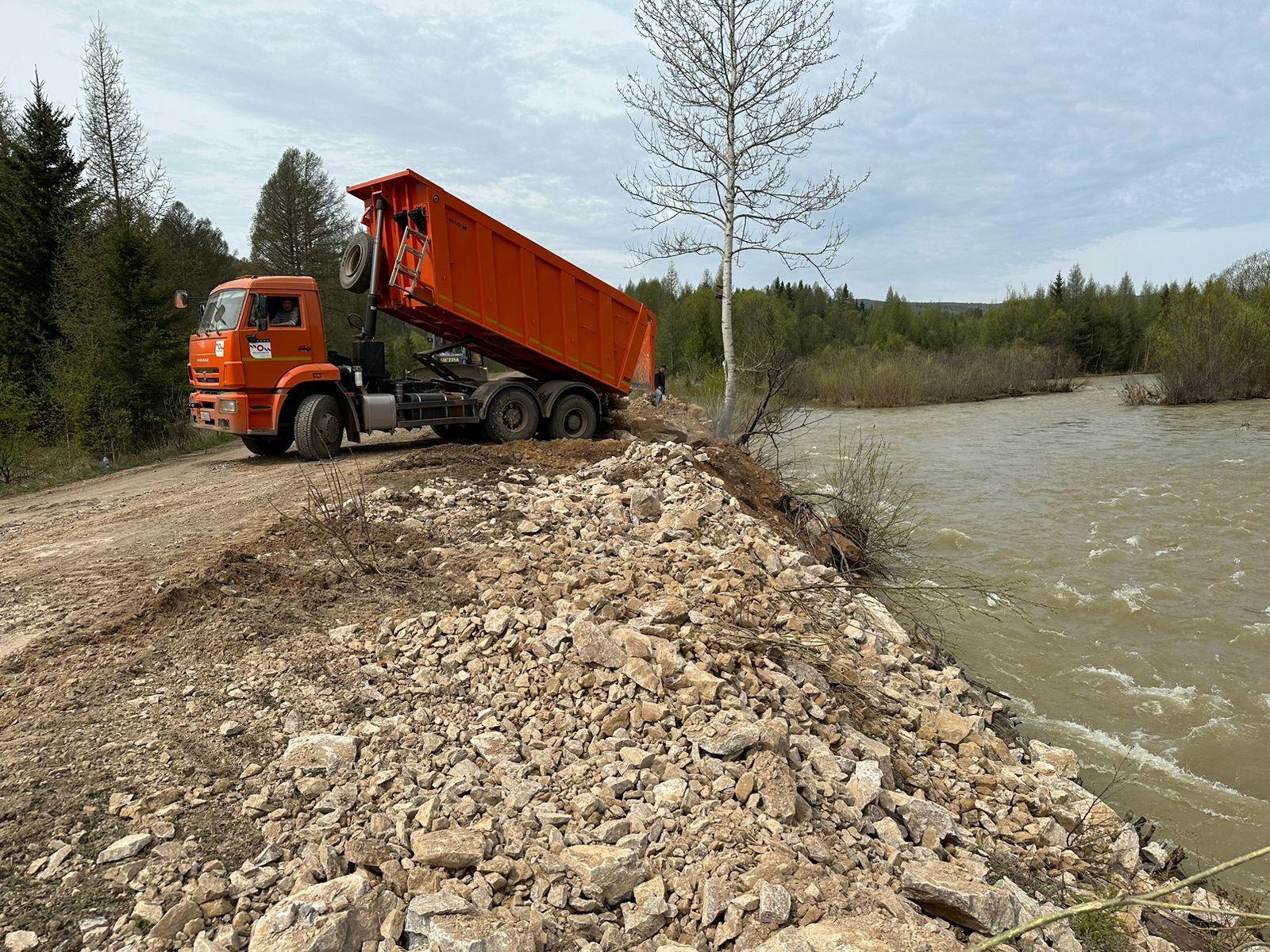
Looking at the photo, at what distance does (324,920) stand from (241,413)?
339 inches

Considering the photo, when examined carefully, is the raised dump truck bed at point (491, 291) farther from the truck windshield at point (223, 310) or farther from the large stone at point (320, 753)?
the large stone at point (320, 753)

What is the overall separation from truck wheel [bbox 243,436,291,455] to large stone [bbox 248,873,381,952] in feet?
31.9

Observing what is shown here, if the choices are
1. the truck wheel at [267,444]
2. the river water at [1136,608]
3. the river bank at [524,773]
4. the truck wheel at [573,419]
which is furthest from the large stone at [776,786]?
the truck wheel at [267,444]

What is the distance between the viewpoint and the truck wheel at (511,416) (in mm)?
10336

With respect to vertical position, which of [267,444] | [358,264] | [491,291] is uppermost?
[358,264]

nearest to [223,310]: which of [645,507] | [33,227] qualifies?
[645,507]

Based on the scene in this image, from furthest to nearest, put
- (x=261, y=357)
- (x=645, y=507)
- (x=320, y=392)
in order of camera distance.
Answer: (x=320, y=392) → (x=261, y=357) → (x=645, y=507)

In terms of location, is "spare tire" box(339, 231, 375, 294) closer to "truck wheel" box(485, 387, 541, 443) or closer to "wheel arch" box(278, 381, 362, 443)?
"wheel arch" box(278, 381, 362, 443)

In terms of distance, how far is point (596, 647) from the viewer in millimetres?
3943

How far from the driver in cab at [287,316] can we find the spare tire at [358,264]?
74 cm

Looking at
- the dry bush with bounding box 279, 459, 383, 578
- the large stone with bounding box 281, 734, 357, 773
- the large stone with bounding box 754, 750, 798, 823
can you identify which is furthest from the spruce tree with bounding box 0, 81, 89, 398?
the large stone with bounding box 754, 750, 798, 823

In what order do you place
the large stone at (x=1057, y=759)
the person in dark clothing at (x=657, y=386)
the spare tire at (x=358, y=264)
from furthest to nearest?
the person in dark clothing at (x=657, y=386) < the spare tire at (x=358, y=264) < the large stone at (x=1057, y=759)

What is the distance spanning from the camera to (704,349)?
3716 cm

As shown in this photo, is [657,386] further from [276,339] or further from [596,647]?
[596,647]
